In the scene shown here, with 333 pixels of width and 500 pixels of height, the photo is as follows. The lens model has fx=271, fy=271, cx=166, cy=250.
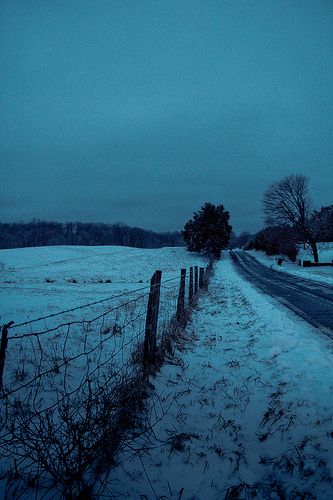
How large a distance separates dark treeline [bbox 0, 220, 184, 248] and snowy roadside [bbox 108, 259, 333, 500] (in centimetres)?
11920

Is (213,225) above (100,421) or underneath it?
above

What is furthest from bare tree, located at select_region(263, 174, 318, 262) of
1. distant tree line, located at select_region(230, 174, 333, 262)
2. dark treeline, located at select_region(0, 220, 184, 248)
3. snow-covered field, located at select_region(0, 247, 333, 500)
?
dark treeline, located at select_region(0, 220, 184, 248)

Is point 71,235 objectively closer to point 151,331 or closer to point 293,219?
point 293,219

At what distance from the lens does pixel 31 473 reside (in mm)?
2229

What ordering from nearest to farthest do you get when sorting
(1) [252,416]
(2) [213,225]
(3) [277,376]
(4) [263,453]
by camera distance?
(4) [263,453] → (1) [252,416] → (3) [277,376] → (2) [213,225]

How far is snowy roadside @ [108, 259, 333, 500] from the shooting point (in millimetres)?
2244

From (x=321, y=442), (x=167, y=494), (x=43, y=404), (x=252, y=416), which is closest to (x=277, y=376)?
(x=252, y=416)

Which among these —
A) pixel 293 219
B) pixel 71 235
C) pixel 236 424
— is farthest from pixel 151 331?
pixel 71 235

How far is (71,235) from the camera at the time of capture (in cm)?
13025

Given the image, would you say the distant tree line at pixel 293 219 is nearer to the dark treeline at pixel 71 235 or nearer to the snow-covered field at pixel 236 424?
the snow-covered field at pixel 236 424

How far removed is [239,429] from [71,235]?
446 ft

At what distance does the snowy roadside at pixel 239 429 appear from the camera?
2244 millimetres

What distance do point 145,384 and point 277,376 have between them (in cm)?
207

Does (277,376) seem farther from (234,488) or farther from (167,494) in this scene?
(167,494)
